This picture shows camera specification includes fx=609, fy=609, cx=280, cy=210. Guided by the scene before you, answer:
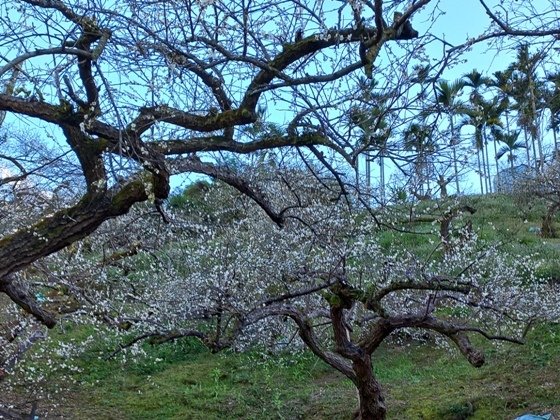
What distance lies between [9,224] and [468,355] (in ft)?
13.9

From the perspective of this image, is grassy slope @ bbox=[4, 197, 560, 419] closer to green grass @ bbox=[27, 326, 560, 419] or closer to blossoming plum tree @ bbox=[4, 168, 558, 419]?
green grass @ bbox=[27, 326, 560, 419]

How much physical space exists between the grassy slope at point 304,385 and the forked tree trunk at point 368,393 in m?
0.92

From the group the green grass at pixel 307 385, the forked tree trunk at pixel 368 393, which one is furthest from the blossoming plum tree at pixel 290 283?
the green grass at pixel 307 385

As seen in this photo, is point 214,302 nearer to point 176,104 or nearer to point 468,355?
point 468,355

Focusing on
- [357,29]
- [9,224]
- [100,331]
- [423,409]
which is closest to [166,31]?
[357,29]

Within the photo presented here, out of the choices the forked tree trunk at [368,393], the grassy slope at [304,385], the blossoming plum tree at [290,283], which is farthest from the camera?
the grassy slope at [304,385]

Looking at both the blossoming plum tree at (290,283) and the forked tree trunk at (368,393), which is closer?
the blossoming plum tree at (290,283)

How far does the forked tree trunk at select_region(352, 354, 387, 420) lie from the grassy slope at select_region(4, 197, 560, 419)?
0.92m

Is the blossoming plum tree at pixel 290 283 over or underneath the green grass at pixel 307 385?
over

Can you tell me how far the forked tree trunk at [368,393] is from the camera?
5.75m

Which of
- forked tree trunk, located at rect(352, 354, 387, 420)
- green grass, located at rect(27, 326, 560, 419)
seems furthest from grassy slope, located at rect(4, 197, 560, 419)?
forked tree trunk, located at rect(352, 354, 387, 420)

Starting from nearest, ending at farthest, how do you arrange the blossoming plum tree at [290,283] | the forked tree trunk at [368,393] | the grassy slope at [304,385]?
the blossoming plum tree at [290,283] < the forked tree trunk at [368,393] < the grassy slope at [304,385]

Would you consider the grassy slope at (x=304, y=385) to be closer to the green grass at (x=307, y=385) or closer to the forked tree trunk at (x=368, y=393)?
the green grass at (x=307, y=385)

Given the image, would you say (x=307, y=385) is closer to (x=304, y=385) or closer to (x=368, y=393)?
(x=304, y=385)
